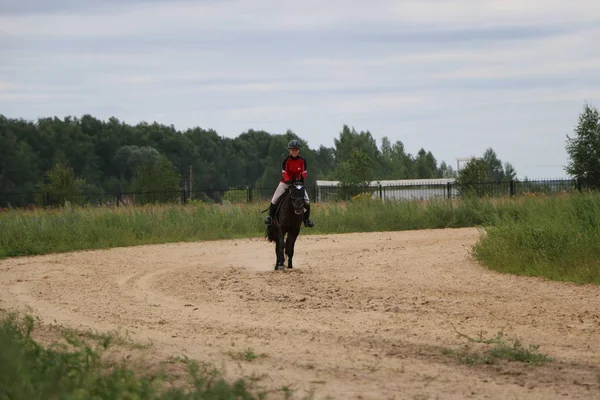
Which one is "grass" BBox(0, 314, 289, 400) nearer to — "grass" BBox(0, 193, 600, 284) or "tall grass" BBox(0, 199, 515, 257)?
"grass" BBox(0, 193, 600, 284)

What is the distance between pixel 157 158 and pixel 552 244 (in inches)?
2979

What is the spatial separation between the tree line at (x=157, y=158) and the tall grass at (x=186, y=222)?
65.2ft

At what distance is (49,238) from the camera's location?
A: 28.9 meters

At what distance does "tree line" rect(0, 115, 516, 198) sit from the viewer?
67.7 meters

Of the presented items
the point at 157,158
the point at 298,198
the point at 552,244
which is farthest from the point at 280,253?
the point at 157,158

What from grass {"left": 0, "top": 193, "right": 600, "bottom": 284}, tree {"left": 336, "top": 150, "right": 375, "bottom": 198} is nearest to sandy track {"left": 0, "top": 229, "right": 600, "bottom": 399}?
grass {"left": 0, "top": 193, "right": 600, "bottom": 284}

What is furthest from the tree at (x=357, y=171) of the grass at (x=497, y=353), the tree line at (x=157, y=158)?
the grass at (x=497, y=353)

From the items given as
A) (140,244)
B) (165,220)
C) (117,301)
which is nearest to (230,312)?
(117,301)

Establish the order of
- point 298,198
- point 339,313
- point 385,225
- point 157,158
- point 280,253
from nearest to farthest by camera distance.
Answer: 1. point 339,313
2. point 298,198
3. point 280,253
4. point 385,225
5. point 157,158

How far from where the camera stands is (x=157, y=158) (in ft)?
306

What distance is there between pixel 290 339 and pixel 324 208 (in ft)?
88.5

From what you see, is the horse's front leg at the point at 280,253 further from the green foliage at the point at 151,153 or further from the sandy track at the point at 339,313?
the green foliage at the point at 151,153

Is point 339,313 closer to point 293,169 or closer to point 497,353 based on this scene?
point 497,353

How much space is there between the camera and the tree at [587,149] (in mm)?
53031
